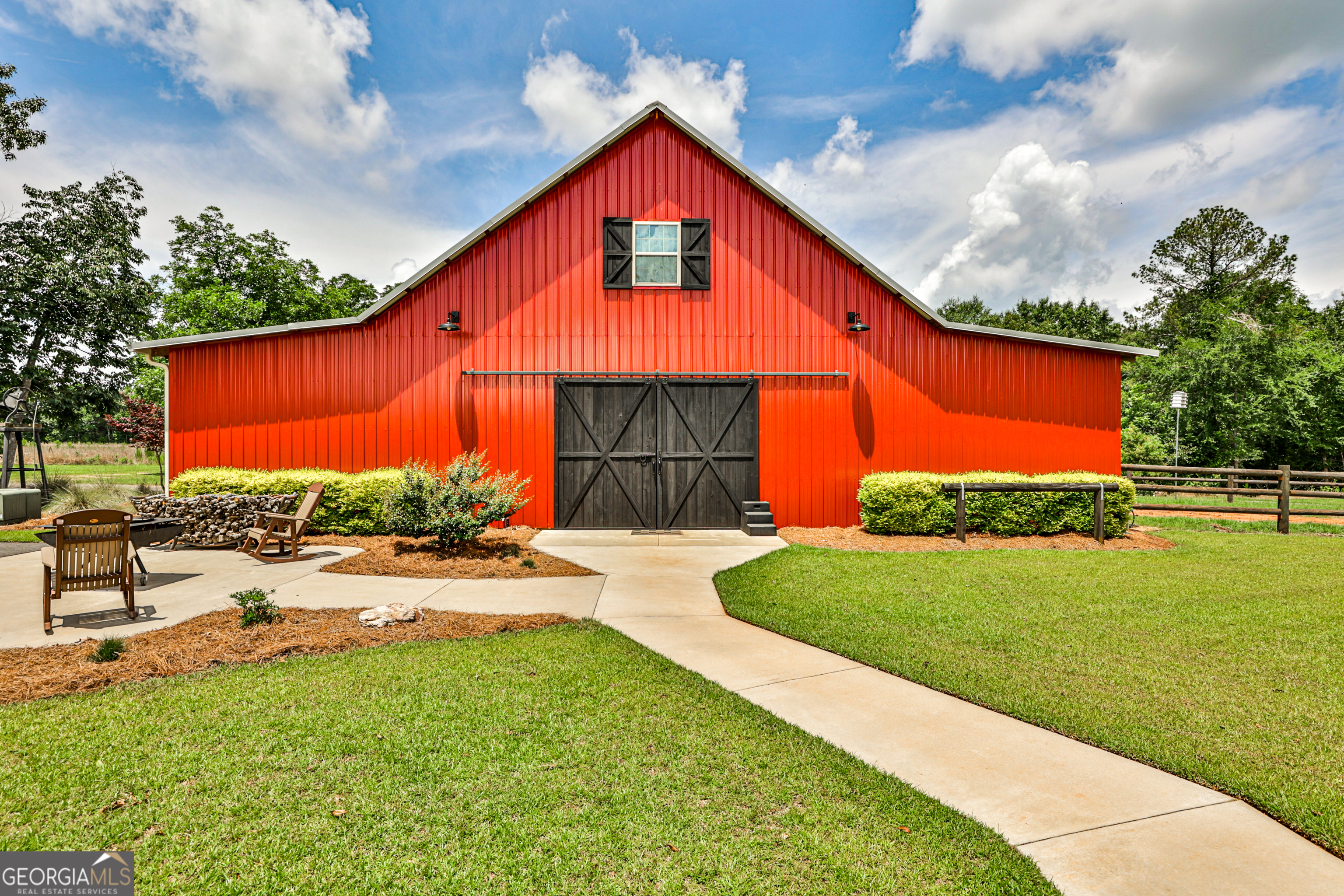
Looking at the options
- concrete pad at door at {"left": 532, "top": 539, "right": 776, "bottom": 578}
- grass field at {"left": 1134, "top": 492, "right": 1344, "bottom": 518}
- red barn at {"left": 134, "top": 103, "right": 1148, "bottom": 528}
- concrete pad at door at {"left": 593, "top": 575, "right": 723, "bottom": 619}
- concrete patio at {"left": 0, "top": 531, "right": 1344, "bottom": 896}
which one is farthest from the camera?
grass field at {"left": 1134, "top": 492, "right": 1344, "bottom": 518}

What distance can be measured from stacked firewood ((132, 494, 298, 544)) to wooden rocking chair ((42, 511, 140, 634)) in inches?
146

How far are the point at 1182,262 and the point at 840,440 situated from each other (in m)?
34.9

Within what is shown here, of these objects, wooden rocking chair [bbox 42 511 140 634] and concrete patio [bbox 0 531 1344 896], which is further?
wooden rocking chair [bbox 42 511 140 634]

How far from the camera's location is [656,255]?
1166 centimetres

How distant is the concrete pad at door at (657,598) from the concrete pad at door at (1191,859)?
3.65 m

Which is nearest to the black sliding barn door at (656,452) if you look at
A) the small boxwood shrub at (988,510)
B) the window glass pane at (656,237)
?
the small boxwood shrub at (988,510)

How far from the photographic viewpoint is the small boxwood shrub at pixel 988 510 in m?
10.5

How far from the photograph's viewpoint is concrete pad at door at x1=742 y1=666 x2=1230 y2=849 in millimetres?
2629

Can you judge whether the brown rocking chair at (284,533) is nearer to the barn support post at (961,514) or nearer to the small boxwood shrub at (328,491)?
the small boxwood shrub at (328,491)

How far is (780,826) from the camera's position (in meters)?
2.49

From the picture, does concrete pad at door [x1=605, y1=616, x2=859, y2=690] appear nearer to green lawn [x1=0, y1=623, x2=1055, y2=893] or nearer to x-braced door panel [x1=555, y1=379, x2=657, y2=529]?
green lawn [x1=0, y1=623, x2=1055, y2=893]

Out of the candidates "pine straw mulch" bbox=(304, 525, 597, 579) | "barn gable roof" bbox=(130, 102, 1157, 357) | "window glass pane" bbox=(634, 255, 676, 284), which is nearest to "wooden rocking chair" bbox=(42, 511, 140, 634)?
"pine straw mulch" bbox=(304, 525, 597, 579)

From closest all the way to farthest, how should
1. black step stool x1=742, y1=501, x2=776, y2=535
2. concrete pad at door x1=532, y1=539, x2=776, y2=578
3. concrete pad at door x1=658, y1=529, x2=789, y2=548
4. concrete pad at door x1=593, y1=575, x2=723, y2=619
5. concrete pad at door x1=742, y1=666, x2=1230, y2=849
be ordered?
1. concrete pad at door x1=742, y1=666, x2=1230, y2=849
2. concrete pad at door x1=593, y1=575, x2=723, y2=619
3. concrete pad at door x1=532, y1=539, x2=776, y2=578
4. concrete pad at door x1=658, y1=529, x2=789, y2=548
5. black step stool x1=742, y1=501, x2=776, y2=535

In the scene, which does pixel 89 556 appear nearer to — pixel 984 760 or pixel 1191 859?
pixel 984 760
